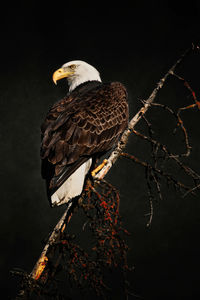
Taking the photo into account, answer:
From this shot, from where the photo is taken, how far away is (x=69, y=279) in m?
2.89

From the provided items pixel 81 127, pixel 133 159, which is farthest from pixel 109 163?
pixel 81 127

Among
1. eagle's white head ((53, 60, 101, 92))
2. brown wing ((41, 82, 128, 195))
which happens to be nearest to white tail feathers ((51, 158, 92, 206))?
brown wing ((41, 82, 128, 195))

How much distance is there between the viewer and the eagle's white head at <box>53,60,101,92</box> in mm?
5785

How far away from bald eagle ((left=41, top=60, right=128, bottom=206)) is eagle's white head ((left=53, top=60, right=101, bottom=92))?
0.59 metres

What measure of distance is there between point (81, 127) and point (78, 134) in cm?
12

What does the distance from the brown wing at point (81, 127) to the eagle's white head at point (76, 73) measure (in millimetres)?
798

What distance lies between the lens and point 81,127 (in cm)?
419

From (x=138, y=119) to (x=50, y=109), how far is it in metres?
1.50

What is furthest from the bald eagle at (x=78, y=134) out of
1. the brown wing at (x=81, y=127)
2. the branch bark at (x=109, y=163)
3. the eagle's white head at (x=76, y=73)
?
the eagle's white head at (x=76, y=73)

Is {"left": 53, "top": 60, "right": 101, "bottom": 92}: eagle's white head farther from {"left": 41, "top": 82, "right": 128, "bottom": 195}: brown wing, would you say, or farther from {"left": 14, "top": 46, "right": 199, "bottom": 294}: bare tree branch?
{"left": 14, "top": 46, "right": 199, "bottom": 294}: bare tree branch

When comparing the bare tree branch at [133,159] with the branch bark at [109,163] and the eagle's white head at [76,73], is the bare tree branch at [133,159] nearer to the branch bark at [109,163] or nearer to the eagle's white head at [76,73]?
the branch bark at [109,163]

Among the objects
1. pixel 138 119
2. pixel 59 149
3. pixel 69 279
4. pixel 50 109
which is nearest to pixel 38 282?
pixel 69 279

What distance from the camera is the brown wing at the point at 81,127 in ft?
12.7

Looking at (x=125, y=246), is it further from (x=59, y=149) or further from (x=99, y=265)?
(x=59, y=149)
